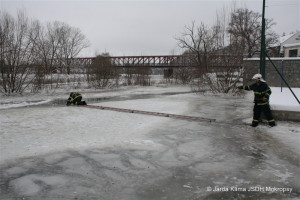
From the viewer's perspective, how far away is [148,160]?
503 centimetres

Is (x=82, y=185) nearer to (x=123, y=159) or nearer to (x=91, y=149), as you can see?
(x=123, y=159)

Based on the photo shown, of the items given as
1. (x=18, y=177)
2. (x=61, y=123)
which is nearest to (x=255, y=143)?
(x=18, y=177)

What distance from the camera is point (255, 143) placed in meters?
6.22

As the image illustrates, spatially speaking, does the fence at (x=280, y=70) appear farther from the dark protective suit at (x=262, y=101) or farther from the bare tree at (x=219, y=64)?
the dark protective suit at (x=262, y=101)

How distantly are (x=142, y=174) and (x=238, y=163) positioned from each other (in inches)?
80.8

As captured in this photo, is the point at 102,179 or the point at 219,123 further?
the point at 219,123

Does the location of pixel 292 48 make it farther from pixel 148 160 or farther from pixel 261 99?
pixel 148 160

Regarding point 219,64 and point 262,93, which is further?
point 219,64

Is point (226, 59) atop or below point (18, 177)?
atop

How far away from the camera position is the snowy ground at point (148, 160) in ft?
12.3

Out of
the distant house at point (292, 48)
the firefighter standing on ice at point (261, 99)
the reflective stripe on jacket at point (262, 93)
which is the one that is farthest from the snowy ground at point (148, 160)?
the distant house at point (292, 48)

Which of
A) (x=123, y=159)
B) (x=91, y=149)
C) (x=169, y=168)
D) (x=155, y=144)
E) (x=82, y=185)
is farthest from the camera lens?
(x=155, y=144)

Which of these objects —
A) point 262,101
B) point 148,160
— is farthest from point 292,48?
point 148,160

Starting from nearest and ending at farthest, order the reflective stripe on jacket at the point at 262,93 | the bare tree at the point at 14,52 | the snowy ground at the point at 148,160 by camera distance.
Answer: the snowy ground at the point at 148,160
the reflective stripe on jacket at the point at 262,93
the bare tree at the point at 14,52
